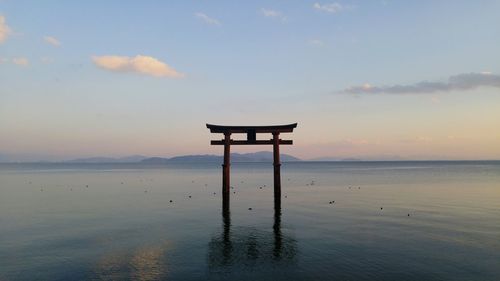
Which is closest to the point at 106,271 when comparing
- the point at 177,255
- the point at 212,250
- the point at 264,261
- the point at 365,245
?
the point at 177,255

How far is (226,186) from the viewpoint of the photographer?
28.3 meters

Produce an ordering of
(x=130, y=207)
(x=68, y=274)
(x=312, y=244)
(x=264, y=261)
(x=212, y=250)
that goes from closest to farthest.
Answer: (x=68, y=274), (x=264, y=261), (x=212, y=250), (x=312, y=244), (x=130, y=207)

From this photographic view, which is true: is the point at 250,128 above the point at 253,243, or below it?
above

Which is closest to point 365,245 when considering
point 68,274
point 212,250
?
point 212,250

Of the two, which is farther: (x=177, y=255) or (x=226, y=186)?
(x=226, y=186)

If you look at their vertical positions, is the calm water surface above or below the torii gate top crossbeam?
below

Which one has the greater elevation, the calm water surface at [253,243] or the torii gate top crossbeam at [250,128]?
the torii gate top crossbeam at [250,128]

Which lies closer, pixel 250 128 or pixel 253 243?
pixel 253 243

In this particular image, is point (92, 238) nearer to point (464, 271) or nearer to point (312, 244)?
point (312, 244)

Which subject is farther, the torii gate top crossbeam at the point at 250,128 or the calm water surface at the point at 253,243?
the torii gate top crossbeam at the point at 250,128

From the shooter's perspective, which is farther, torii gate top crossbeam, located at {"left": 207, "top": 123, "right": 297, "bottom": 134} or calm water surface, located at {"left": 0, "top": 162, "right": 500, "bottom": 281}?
torii gate top crossbeam, located at {"left": 207, "top": 123, "right": 297, "bottom": 134}

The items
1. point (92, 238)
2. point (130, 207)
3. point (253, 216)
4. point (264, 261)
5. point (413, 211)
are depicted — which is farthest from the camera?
point (130, 207)

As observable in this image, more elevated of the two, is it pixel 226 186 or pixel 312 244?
pixel 226 186

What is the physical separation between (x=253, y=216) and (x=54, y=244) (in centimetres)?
1260
